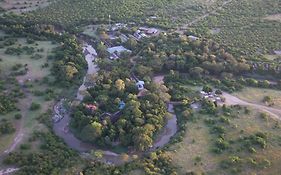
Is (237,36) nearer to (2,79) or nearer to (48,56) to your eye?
(48,56)

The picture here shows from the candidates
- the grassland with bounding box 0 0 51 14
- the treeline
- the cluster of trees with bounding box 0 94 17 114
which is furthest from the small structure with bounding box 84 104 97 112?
the grassland with bounding box 0 0 51 14

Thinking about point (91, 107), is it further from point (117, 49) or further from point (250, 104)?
point (250, 104)

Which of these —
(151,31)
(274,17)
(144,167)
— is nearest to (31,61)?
(151,31)

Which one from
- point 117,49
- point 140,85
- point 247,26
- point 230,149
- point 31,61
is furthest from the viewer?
point 247,26

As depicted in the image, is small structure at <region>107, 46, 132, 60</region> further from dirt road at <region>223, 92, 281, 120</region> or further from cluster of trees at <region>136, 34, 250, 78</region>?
dirt road at <region>223, 92, 281, 120</region>

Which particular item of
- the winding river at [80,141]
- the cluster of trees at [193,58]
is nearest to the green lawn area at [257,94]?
the cluster of trees at [193,58]

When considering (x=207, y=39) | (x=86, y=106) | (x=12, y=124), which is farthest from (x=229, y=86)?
(x=12, y=124)
